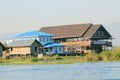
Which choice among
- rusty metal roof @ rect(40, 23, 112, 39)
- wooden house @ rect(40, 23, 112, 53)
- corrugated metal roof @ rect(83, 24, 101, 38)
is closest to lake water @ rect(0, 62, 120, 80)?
wooden house @ rect(40, 23, 112, 53)

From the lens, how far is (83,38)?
79000mm

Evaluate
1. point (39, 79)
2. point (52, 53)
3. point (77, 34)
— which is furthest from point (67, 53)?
point (39, 79)

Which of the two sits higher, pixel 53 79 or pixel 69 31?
pixel 69 31

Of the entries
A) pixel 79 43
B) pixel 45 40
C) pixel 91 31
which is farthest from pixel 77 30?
pixel 45 40

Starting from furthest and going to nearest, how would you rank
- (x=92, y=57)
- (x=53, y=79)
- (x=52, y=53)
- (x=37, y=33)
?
(x=37, y=33)
(x=52, y=53)
(x=92, y=57)
(x=53, y=79)

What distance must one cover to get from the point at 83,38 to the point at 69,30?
378 cm

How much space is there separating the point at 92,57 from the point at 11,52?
82.9 feet

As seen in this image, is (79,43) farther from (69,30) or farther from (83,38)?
(69,30)

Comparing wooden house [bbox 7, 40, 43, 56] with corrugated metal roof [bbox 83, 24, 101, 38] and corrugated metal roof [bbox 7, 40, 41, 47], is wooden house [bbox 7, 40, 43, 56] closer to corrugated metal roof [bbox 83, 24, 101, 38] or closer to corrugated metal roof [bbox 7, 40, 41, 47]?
corrugated metal roof [bbox 7, 40, 41, 47]

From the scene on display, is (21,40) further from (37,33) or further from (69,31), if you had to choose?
(69,31)

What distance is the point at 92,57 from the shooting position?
49938 millimetres

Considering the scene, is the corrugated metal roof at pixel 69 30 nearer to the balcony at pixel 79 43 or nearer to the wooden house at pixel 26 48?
the balcony at pixel 79 43

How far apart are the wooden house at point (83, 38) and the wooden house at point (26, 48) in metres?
5.21

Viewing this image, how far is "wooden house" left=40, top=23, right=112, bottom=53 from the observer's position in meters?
76.5
